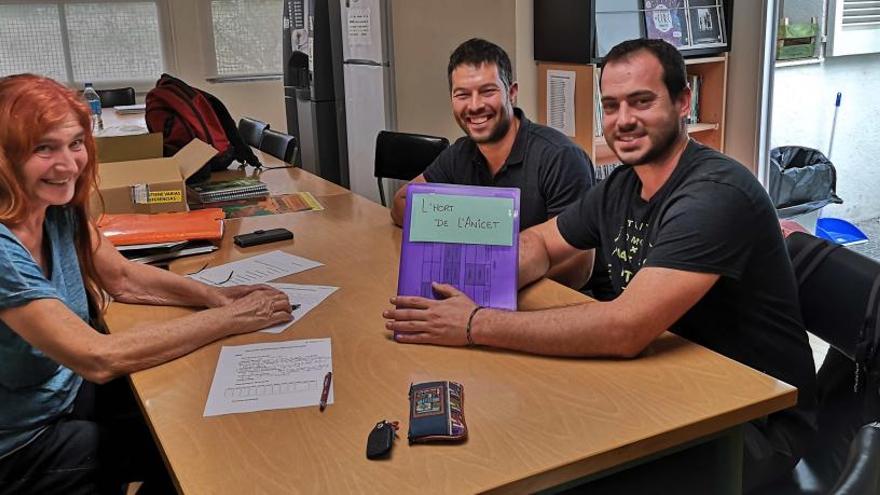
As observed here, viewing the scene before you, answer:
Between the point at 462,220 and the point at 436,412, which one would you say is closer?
the point at 436,412

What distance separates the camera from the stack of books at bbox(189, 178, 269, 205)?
9.57 feet

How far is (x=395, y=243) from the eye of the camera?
7.52 feet

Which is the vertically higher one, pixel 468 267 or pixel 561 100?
pixel 561 100

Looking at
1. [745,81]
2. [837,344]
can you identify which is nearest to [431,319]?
[837,344]

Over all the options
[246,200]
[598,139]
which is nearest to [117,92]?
[246,200]

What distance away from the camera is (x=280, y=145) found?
3.96 meters

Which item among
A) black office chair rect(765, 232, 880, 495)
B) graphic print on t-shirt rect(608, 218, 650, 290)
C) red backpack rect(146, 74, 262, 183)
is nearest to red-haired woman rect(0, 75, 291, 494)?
graphic print on t-shirt rect(608, 218, 650, 290)

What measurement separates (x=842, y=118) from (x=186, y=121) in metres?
3.73

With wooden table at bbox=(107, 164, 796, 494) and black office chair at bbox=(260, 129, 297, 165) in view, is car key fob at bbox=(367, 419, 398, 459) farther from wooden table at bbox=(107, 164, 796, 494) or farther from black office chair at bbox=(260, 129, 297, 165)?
black office chair at bbox=(260, 129, 297, 165)

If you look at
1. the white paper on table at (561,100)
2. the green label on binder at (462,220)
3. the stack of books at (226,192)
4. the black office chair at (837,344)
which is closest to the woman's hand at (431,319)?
the green label on binder at (462,220)

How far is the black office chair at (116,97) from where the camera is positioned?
5.93 m

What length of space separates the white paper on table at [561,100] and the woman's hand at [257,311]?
2.18m

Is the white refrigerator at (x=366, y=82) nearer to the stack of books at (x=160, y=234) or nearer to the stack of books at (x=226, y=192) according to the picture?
the stack of books at (x=226, y=192)

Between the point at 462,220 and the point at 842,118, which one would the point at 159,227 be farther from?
the point at 842,118
